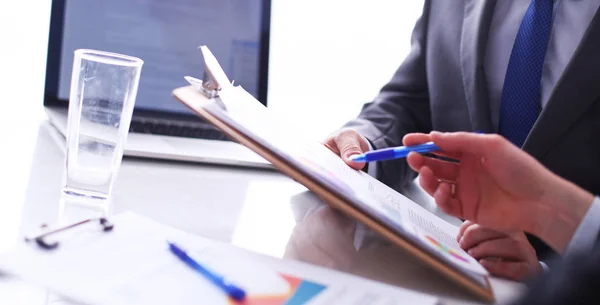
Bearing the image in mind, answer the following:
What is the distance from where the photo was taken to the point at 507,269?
71 centimetres

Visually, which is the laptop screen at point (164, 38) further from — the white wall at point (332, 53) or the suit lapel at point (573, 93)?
the suit lapel at point (573, 93)

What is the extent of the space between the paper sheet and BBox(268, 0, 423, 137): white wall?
0.72m

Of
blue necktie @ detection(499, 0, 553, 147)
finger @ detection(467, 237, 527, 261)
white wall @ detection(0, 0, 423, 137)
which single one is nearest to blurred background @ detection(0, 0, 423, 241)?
white wall @ detection(0, 0, 423, 137)

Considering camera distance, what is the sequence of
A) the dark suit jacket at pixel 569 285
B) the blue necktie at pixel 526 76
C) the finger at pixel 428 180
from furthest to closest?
the blue necktie at pixel 526 76 < the finger at pixel 428 180 < the dark suit jacket at pixel 569 285

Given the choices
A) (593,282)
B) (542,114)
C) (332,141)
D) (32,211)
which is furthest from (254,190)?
(593,282)

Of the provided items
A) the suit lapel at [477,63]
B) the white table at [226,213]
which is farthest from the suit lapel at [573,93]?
the white table at [226,213]

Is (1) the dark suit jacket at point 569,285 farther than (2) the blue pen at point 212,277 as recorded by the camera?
No

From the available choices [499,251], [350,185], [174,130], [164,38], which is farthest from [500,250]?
[164,38]

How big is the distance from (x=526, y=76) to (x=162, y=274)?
790 millimetres

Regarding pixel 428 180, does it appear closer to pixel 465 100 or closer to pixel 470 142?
pixel 470 142

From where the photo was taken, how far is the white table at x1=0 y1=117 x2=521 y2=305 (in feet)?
2.15

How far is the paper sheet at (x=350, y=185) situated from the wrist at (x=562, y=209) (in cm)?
11

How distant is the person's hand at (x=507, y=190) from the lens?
71cm

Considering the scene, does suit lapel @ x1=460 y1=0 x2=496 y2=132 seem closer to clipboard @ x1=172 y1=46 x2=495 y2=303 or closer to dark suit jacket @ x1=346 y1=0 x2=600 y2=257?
dark suit jacket @ x1=346 y1=0 x2=600 y2=257
